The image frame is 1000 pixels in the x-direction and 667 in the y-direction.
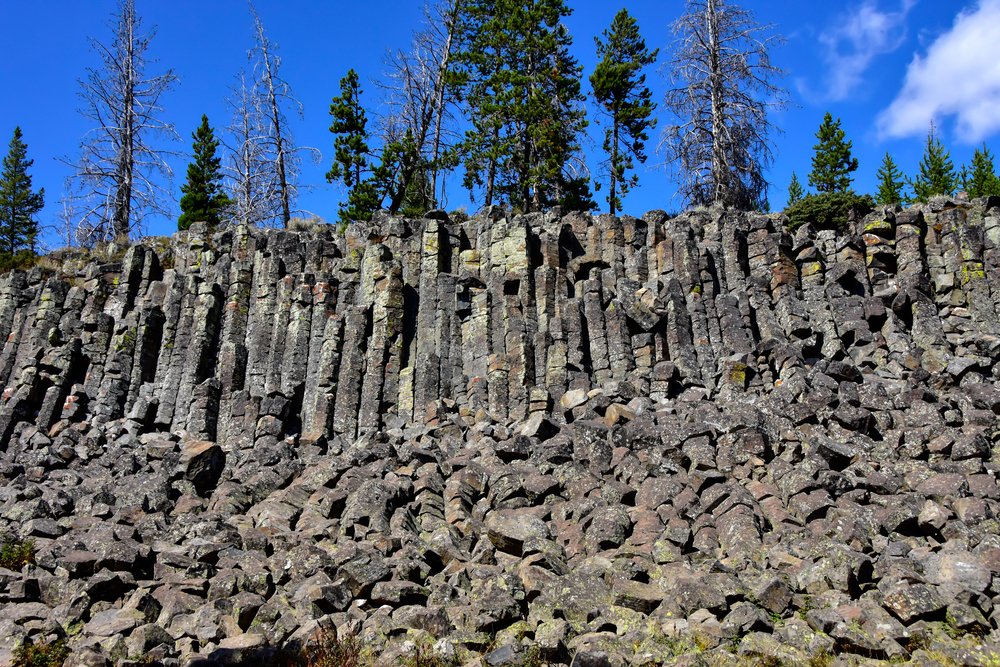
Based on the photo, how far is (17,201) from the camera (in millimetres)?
51594

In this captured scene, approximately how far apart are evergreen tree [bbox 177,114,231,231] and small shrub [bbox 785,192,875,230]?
26.8 m

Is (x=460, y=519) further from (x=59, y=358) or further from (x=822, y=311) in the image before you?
(x=59, y=358)

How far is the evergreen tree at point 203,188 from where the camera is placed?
144 feet

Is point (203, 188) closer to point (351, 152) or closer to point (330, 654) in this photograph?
point (351, 152)

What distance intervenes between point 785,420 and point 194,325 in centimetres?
2012

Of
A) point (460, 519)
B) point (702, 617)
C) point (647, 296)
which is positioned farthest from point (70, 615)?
point (647, 296)

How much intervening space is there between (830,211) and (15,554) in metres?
26.4

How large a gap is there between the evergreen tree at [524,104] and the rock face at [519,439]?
7.98m

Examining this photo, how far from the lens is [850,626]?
13.1 metres

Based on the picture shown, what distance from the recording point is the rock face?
14531 millimetres

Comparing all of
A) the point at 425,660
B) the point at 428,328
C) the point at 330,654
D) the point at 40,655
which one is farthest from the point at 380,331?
the point at 425,660

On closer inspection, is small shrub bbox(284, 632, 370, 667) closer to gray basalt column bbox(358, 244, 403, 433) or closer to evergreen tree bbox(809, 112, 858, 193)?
gray basalt column bbox(358, 244, 403, 433)

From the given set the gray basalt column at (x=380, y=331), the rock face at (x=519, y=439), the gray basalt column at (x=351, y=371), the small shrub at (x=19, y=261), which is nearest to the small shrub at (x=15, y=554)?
the rock face at (x=519, y=439)

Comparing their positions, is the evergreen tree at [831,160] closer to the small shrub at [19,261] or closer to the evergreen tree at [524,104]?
the evergreen tree at [524,104]
